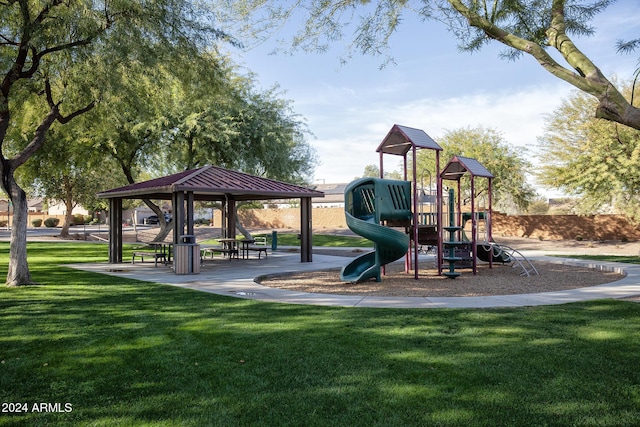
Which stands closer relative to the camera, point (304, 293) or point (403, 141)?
point (304, 293)

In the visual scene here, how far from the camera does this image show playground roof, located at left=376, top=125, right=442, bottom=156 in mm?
12789

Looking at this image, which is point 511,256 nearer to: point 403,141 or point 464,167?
point 464,167

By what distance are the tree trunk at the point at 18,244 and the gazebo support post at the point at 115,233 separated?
6341 millimetres

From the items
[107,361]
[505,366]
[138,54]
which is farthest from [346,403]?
[138,54]

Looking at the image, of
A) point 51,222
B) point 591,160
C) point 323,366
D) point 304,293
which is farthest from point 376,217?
point 51,222

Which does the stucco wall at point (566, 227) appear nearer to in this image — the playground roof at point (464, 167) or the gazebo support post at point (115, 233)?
the playground roof at point (464, 167)

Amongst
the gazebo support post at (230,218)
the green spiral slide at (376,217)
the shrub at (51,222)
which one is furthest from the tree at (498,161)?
the shrub at (51,222)

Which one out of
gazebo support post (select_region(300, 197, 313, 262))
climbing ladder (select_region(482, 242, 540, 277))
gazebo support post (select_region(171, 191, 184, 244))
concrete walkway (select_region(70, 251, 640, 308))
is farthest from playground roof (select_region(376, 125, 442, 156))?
gazebo support post (select_region(171, 191, 184, 244))

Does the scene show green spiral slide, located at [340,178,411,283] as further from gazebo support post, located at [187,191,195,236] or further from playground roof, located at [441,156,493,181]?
gazebo support post, located at [187,191,195,236]

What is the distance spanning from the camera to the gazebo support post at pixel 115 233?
58.6ft

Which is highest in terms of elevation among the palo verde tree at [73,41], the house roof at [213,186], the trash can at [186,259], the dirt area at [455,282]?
the palo verde tree at [73,41]

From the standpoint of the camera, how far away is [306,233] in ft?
58.9

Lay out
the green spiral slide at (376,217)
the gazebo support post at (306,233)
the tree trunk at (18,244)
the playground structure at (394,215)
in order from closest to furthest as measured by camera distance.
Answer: the tree trunk at (18,244), the green spiral slide at (376,217), the playground structure at (394,215), the gazebo support post at (306,233)

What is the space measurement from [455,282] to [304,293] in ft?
13.7
